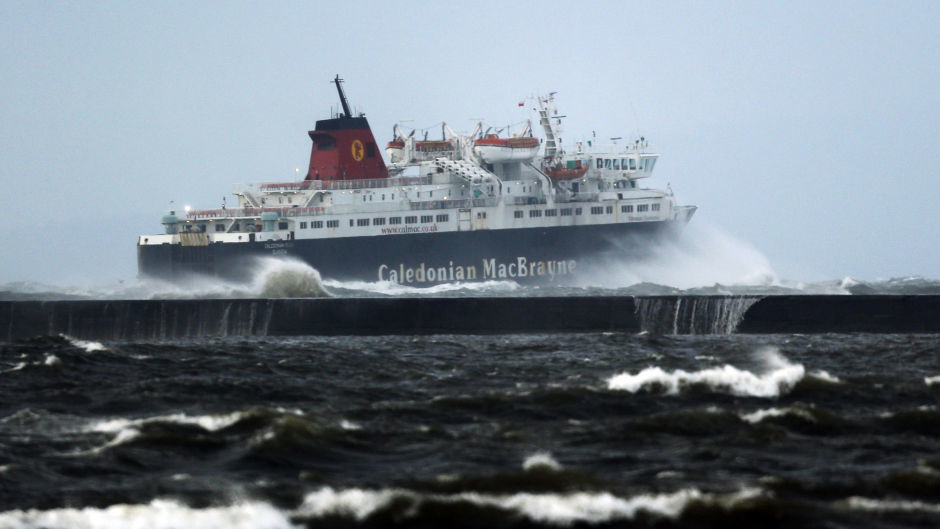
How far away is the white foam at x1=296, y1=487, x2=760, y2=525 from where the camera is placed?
9.16 m

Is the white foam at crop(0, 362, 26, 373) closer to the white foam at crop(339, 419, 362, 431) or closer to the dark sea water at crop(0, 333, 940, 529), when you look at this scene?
the dark sea water at crop(0, 333, 940, 529)

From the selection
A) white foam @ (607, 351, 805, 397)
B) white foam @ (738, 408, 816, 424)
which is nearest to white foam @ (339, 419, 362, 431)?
white foam @ (607, 351, 805, 397)

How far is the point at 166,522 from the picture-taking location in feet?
29.6

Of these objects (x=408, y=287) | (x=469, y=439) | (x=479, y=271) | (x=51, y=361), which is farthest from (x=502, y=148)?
(x=469, y=439)

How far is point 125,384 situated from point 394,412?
4.48 metres

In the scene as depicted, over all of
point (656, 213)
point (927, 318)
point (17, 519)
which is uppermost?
point (656, 213)

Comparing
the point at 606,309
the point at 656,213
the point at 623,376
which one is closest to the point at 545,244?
the point at 656,213

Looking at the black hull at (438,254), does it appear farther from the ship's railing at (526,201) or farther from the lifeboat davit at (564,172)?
the lifeboat davit at (564,172)

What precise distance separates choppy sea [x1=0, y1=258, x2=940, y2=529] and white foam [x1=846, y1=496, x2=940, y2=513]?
1.1 inches

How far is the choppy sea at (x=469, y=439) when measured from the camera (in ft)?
30.4

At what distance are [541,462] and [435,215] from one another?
52.4 m

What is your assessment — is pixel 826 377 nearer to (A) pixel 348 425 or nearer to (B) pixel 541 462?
(B) pixel 541 462

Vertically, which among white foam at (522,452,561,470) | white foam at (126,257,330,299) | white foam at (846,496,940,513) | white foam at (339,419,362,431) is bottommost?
white foam at (846,496,940,513)

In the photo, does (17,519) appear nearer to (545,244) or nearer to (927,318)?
(927,318)
